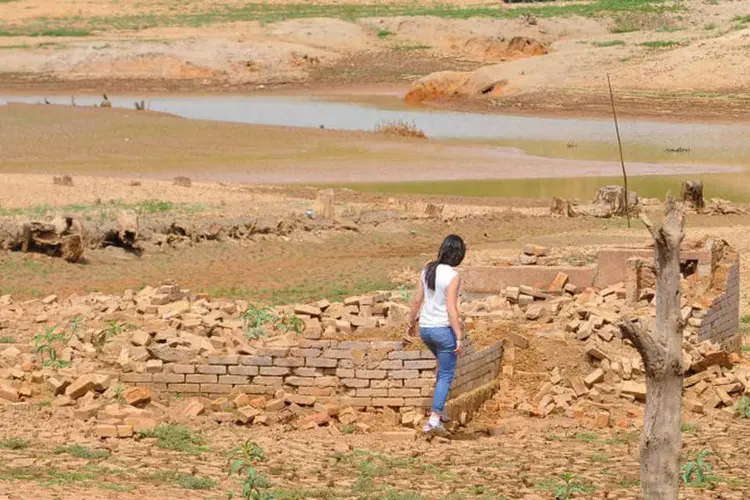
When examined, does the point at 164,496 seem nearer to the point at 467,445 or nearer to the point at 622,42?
the point at 467,445

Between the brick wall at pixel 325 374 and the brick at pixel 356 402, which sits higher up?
the brick wall at pixel 325 374

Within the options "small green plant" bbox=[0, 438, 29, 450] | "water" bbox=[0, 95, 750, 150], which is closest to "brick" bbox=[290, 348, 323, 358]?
"small green plant" bbox=[0, 438, 29, 450]

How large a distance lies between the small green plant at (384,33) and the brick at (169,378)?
179ft

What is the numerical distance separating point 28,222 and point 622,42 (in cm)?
3898

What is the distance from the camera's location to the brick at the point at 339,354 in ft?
37.0

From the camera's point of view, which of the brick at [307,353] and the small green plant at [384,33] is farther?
the small green plant at [384,33]

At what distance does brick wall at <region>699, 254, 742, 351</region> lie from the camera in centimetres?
1288

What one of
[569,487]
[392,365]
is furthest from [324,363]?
[569,487]

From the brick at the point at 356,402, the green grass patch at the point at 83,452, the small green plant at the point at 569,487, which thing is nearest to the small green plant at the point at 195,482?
the green grass patch at the point at 83,452

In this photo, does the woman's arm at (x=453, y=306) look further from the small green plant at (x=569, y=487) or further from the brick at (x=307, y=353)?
the small green plant at (x=569, y=487)

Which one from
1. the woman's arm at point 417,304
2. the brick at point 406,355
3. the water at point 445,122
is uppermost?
the water at point 445,122

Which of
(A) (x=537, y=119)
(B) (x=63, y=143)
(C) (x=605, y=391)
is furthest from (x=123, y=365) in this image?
(A) (x=537, y=119)

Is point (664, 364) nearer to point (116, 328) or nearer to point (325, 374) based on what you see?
point (325, 374)

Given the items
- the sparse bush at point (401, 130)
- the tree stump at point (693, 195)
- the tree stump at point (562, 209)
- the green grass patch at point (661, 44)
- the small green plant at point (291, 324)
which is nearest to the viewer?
the small green plant at point (291, 324)
